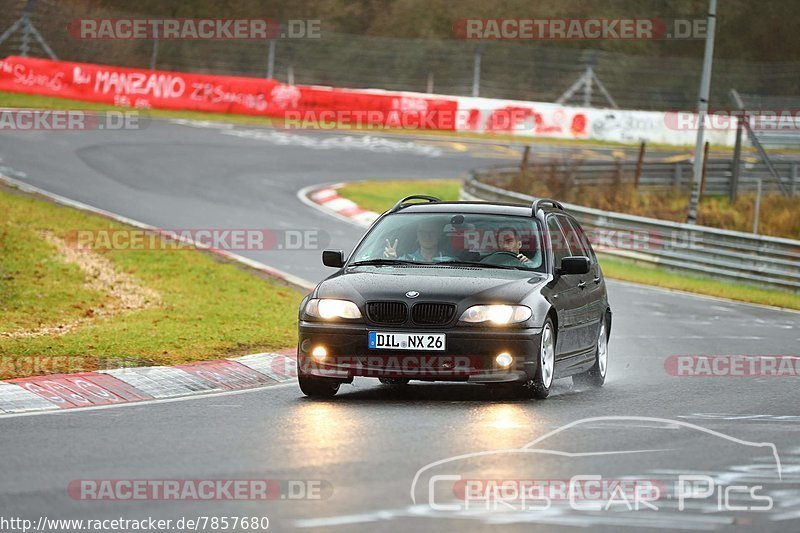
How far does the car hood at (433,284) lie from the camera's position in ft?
36.4

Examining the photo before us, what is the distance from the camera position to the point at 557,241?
42.5 feet

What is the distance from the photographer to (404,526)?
6578mm

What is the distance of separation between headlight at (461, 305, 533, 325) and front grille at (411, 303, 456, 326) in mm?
135

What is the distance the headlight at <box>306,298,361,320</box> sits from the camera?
11.2 m

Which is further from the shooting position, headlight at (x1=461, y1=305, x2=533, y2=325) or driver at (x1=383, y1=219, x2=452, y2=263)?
driver at (x1=383, y1=219, x2=452, y2=263)

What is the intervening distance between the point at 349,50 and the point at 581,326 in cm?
4110

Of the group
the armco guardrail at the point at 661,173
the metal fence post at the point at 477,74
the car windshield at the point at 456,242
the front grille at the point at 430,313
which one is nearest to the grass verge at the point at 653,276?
the armco guardrail at the point at 661,173

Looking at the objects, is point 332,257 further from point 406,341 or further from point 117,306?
point 117,306

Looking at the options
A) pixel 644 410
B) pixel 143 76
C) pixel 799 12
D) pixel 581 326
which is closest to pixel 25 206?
pixel 581 326

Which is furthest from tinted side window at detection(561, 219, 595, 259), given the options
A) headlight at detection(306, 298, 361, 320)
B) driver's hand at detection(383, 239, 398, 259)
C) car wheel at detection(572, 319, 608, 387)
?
headlight at detection(306, 298, 361, 320)

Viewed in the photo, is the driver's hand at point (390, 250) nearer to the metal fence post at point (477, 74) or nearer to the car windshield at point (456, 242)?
the car windshield at point (456, 242)

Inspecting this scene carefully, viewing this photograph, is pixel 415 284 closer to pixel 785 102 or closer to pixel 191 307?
pixel 191 307

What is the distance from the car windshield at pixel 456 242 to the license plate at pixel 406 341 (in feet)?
3.83

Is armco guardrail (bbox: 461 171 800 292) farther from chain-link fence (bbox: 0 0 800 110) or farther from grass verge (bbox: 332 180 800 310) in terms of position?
chain-link fence (bbox: 0 0 800 110)
